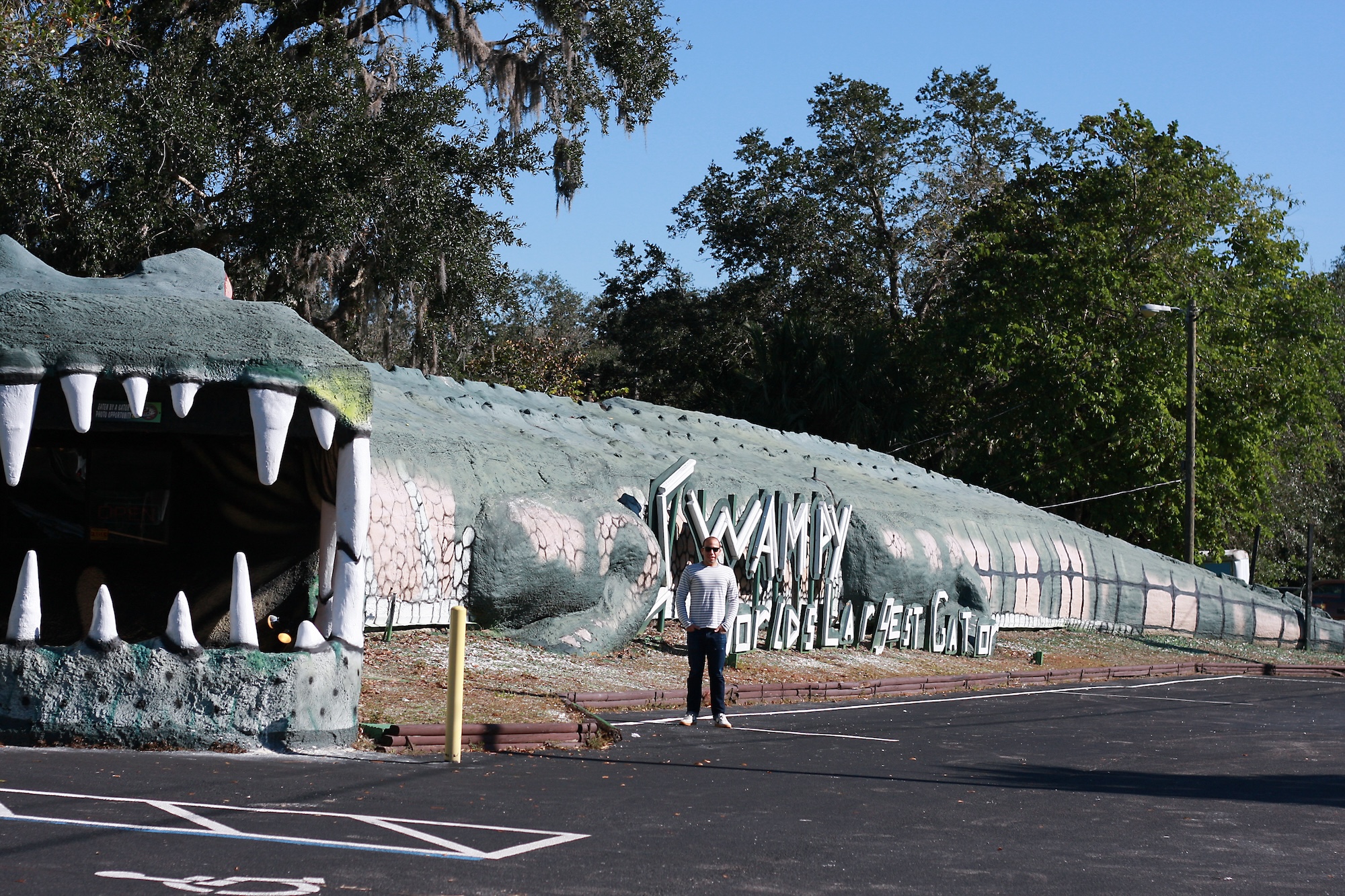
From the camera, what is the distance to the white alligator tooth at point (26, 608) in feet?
28.6

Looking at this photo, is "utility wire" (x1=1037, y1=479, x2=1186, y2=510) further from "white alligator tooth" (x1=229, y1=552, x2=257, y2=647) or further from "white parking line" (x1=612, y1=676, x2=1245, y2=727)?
"white alligator tooth" (x1=229, y1=552, x2=257, y2=647)

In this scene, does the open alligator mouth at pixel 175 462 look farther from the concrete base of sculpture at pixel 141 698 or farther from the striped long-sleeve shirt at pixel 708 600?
the striped long-sleeve shirt at pixel 708 600

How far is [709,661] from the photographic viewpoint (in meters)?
11.5

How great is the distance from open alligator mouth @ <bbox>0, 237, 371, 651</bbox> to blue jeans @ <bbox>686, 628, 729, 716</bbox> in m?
3.06

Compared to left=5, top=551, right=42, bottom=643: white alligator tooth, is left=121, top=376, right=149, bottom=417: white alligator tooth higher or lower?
higher

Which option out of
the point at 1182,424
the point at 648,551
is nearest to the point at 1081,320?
the point at 1182,424

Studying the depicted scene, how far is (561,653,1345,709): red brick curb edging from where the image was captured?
1335 centimetres

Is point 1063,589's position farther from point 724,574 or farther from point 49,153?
point 49,153

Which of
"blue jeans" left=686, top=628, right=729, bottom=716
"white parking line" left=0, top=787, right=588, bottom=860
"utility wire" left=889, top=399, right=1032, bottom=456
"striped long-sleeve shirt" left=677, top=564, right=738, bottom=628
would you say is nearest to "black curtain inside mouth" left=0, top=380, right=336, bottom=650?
"striped long-sleeve shirt" left=677, top=564, right=738, bottom=628

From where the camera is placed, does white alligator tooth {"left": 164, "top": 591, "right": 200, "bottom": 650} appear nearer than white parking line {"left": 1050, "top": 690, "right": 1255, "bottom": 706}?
Yes

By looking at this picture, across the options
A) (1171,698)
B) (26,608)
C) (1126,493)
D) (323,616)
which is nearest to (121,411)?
(26,608)

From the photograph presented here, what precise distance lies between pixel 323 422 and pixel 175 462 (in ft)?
9.95

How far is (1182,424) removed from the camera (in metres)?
34.9

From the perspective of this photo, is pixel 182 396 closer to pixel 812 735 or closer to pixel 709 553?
pixel 709 553
